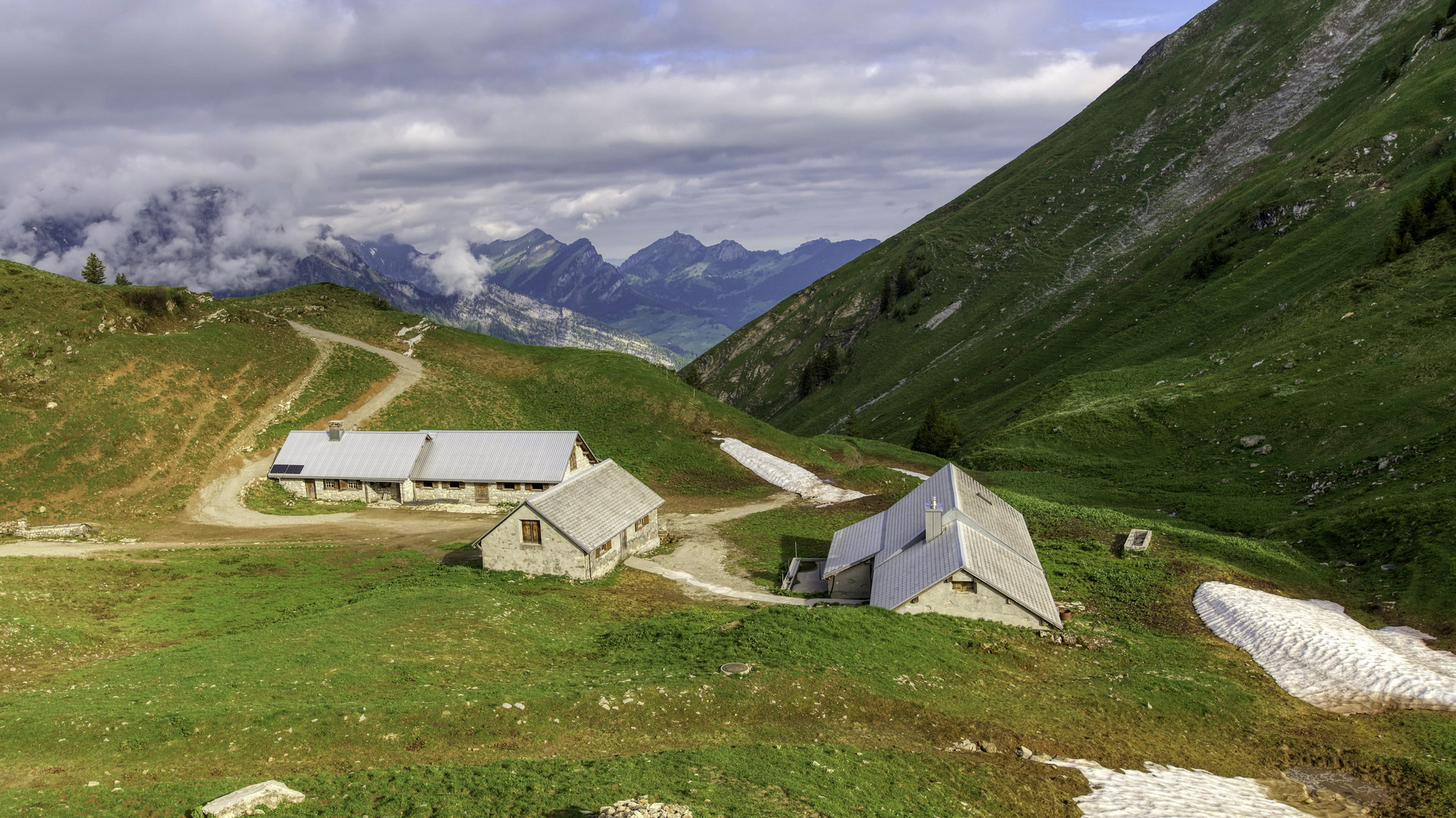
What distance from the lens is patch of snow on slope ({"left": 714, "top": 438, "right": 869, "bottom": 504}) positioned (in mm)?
67938

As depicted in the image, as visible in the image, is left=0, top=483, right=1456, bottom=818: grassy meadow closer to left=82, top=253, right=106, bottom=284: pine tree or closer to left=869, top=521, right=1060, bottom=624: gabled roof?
left=869, top=521, right=1060, bottom=624: gabled roof

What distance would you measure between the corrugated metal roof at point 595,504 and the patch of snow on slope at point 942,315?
381 ft

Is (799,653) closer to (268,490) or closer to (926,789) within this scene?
(926,789)

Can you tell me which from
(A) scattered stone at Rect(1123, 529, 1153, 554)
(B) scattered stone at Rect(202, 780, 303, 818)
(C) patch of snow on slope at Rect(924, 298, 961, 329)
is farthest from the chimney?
(C) patch of snow on slope at Rect(924, 298, 961, 329)

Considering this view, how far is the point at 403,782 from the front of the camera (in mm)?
18109

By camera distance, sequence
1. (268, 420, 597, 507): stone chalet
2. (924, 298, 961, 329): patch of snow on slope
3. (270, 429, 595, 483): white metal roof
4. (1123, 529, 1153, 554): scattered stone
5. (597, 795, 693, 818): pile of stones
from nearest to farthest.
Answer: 1. (597, 795, 693, 818): pile of stones
2. (1123, 529, 1153, 554): scattered stone
3. (268, 420, 597, 507): stone chalet
4. (270, 429, 595, 483): white metal roof
5. (924, 298, 961, 329): patch of snow on slope

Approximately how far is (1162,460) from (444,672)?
6346 cm

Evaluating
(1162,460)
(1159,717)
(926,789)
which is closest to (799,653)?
(926,789)

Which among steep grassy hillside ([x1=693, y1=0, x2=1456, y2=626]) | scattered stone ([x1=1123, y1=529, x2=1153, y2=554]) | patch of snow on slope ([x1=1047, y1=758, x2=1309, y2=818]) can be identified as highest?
steep grassy hillside ([x1=693, y1=0, x2=1456, y2=626])

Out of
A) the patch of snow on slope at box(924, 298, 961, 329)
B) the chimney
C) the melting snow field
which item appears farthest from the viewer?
the patch of snow on slope at box(924, 298, 961, 329)

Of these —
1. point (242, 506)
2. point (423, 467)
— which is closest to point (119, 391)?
point (242, 506)

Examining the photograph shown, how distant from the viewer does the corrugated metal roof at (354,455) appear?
64250 mm

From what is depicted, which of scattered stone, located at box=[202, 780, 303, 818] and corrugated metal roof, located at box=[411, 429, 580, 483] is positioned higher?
corrugated metal roof, located at box=[411, 429, 580, 483]

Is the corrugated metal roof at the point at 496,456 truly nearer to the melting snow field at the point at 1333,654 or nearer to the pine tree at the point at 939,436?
the pine tree at the point at 939,436
